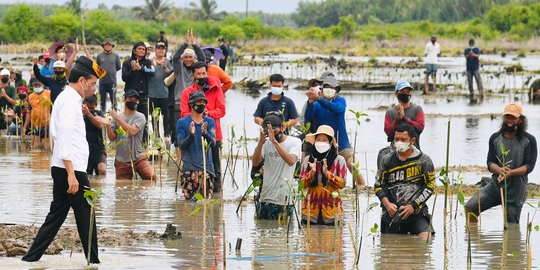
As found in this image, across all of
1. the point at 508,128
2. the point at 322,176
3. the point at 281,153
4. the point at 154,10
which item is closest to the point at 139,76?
the point at 281,153

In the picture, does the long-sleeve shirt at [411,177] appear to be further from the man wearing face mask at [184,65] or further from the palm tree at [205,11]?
the palm tree at [205,11]

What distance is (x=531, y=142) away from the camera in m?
11.7

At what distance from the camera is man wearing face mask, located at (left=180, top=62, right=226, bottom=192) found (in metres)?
13.6

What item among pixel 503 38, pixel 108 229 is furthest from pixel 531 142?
pixel 503 38

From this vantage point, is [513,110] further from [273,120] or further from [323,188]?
[273,120]

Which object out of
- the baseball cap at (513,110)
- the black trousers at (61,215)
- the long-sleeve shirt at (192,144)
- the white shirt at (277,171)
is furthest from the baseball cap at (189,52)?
the black trousers at (61,215)

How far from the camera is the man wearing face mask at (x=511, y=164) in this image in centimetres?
1170

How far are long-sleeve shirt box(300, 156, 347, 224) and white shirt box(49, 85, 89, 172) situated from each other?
2.93 metres

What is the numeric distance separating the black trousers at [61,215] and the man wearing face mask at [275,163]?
106 inches

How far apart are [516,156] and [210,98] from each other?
3.88 metres

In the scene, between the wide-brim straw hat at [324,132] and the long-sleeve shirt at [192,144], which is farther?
the long-sleeve shirt at [192,144]

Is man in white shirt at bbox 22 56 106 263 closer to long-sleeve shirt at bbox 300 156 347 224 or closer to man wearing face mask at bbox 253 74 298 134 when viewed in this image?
long-sleeve shirt at bbox 300 156 347 224

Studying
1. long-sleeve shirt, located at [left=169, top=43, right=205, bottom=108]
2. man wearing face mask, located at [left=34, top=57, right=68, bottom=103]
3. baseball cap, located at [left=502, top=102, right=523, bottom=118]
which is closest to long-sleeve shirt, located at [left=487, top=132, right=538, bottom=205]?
baseball cap, located at [left=502, top=102, right=523, bottom=118]

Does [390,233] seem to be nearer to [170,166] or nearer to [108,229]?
[108,229]
